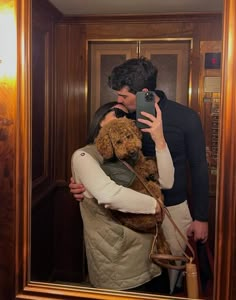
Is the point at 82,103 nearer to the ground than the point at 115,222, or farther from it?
farther from it

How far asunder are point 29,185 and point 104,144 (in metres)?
0.27

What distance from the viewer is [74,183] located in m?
1.11

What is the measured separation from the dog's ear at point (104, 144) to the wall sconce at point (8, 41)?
1.01ft

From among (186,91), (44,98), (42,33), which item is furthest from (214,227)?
(42,33)

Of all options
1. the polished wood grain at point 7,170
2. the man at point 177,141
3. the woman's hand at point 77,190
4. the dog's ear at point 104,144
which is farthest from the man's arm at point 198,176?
the polished wood grain at point 7,170

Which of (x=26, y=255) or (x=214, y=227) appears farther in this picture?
(x=26, y=255)

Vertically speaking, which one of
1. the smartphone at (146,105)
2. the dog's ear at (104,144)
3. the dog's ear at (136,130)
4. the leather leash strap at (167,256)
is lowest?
the leather leash strap at (167,256)

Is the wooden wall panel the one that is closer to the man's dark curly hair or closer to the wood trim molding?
the man's dark curly hair

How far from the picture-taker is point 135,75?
3.49 feet

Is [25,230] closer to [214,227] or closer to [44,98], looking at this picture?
[44,98]

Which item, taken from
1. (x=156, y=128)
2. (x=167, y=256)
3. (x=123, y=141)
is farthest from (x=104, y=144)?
(x=167, y=256)

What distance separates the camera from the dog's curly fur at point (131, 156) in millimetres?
1042

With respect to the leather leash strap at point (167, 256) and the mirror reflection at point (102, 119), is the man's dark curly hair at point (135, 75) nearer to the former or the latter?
the mirror reflection at point (102, 119)

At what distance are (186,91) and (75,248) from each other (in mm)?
593
